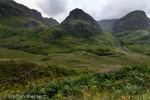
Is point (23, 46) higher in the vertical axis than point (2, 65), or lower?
higher

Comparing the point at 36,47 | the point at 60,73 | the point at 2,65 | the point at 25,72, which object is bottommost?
the point at 60,73

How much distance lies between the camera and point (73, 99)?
391 cm

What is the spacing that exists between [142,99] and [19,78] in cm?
1022

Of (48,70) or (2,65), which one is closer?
(2,65)

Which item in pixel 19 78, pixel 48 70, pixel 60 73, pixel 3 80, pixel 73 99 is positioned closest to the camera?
pixel 73 99

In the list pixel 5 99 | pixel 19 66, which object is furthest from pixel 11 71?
pixel 5 99

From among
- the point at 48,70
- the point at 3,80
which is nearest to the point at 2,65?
the point at 3,80

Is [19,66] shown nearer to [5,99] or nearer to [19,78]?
[19,78]

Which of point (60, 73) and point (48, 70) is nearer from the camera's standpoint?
point (48, 70)

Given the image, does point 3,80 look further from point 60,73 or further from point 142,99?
point 142,99

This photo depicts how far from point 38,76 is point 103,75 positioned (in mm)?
7352

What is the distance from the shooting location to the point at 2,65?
35.4ft

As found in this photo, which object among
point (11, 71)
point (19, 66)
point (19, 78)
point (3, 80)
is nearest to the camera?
point (3, 80)

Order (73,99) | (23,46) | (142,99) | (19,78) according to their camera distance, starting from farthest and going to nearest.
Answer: (23,46)
(19,78)
(73,99)
(142,99)
